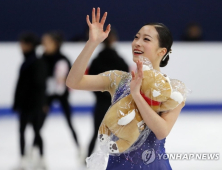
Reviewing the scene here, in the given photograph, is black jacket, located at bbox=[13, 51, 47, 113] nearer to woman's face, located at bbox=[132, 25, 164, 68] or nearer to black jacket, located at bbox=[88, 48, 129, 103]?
black jacket, located at bbox=[88, 48, 129, 103]

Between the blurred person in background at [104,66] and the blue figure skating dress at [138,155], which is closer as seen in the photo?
the blue figure skating dress at [138,155]

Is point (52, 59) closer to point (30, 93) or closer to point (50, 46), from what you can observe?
point (50, 46)

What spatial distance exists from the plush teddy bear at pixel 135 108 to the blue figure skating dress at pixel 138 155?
11 centimetres

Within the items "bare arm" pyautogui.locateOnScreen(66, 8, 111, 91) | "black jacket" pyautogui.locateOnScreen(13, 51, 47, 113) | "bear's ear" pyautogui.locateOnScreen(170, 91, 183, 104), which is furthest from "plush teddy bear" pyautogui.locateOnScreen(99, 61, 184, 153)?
"black jacket" pyautogui.locateOnScreen(13, 51, 47, 113)

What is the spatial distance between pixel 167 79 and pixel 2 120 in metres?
5.97

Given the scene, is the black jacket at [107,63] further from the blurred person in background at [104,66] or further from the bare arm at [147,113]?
the bare arm at [147,113]

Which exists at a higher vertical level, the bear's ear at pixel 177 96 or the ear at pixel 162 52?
the ear at pixel 162 52

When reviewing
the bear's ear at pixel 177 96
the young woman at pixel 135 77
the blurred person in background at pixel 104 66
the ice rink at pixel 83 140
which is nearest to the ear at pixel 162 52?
the young woman at pixel 135 77

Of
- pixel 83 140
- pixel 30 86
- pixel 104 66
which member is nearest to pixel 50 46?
pixel 30 86

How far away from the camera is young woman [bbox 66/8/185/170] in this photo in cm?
215

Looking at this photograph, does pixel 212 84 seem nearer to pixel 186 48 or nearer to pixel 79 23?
pixel 186 48

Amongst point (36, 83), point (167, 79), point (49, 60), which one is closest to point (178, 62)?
point (49, 60)

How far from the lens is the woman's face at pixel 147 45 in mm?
2232

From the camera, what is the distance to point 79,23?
34.7 feet
